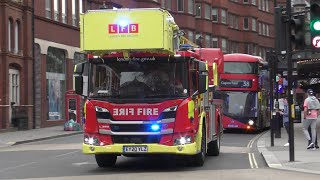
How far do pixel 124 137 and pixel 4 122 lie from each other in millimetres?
20679

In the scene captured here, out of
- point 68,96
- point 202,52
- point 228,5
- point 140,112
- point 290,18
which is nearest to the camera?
point 140,112

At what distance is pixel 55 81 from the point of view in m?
38.9

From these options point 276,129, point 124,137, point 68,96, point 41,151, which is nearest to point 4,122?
point 68,96

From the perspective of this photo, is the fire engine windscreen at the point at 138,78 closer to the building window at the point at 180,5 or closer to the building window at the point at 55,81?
the building window at the point at 55,81

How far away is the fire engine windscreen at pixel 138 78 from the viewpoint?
41.0ft

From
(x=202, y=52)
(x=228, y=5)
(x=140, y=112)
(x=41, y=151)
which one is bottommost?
(x=41, y=151)

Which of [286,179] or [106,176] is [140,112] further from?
[286,179]

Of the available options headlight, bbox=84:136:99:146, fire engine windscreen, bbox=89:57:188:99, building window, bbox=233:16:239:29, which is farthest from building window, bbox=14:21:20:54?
building window, bbox=233:16:239:29

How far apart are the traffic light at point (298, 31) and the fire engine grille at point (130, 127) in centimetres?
452

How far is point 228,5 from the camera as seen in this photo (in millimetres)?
67812

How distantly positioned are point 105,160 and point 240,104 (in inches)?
658

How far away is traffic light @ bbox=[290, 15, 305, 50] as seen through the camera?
46.5 ft

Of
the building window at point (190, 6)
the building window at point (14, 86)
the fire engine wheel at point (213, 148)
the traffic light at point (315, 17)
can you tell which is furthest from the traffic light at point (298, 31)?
the building window at point (190, 6)

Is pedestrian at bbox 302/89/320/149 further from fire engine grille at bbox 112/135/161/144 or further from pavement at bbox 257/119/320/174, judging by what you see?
fire engine grille at bbox 112/135/161/144
